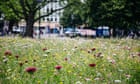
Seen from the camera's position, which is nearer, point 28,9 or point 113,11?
point 113,11

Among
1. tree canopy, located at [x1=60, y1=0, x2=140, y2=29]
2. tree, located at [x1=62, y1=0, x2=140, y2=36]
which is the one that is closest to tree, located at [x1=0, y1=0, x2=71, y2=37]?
tree canopy, located at [x1=60, y1=0, x2=140, y2=29]

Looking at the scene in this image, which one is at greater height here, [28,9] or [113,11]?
[28,9]

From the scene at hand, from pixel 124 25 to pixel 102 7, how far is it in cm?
344

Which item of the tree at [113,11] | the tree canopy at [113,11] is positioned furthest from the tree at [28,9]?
the tree at [113,11]

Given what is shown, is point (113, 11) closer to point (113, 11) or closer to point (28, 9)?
point (113, 11)

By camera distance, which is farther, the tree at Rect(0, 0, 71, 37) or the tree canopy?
the tree canopy

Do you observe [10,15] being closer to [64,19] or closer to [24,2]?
[24,2]

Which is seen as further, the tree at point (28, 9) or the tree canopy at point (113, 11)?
the tree canopy at point (113, 11)

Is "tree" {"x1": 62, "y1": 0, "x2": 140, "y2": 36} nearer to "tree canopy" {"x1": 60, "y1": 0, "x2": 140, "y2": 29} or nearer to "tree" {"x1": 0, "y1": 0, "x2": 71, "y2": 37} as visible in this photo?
"tree canopy" {"x1": 60, "y1": 0, "x2": 140, "y2": 29}

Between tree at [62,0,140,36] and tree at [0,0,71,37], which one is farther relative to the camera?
tree at [62,0,140,36]

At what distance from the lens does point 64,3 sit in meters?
40.2

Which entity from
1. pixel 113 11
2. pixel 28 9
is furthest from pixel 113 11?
pixel 28 9

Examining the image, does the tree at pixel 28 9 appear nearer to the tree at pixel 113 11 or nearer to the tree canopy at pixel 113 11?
the tree canopy at pixel 113 11

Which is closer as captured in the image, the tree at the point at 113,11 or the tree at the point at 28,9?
the tree at the point at 28,9
